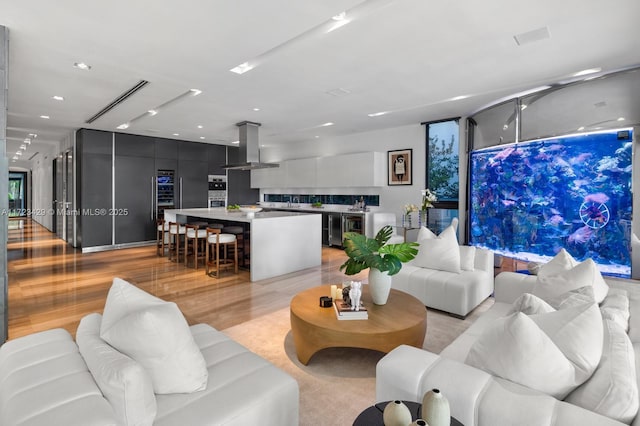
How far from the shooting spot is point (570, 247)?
4.05m

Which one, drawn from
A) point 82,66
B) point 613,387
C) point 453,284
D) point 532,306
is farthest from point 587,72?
point 82,66

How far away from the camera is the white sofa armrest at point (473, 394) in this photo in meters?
1.09

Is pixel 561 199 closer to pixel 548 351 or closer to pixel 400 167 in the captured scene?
pixel 400 167

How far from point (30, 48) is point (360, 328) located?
3.93 metres

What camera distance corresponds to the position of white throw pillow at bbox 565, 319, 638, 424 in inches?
42.3

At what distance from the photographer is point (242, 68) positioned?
12.3ft

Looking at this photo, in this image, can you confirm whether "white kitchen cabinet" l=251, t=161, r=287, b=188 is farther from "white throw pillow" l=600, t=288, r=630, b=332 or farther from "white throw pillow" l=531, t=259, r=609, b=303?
"white throw pillow" l=600, t=288, r=630, b=332

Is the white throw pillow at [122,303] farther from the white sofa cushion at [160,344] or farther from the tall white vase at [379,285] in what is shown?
the tall white vase at [379,285]

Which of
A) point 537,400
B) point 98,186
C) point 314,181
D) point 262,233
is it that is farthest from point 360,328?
point 98,186

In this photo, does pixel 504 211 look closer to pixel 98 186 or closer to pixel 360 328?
pixel 360 328

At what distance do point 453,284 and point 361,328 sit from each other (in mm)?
1545

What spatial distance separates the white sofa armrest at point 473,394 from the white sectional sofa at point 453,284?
6.78 ft

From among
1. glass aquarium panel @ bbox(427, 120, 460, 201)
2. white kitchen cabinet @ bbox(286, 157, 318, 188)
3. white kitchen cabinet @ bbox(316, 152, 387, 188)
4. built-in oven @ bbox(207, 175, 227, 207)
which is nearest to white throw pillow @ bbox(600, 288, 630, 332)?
glass aquarium panel @ bbox(427, 120, 460, 201)

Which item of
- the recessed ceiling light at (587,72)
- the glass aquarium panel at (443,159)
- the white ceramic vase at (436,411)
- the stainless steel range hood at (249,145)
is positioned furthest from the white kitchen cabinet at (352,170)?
the white ceramic vase at (436,411)
